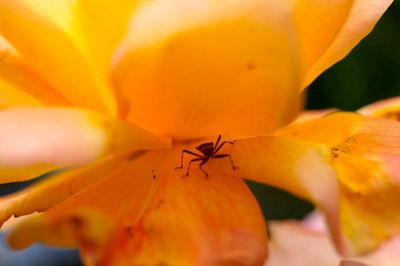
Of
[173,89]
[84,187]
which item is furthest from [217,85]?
[84,187]

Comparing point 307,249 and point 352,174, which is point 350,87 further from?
point 352,174

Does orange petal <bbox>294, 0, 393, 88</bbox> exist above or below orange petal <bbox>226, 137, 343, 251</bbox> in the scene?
above

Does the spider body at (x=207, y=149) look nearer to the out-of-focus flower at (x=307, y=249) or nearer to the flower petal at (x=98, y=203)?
the flower petal at (x=98, y=203)

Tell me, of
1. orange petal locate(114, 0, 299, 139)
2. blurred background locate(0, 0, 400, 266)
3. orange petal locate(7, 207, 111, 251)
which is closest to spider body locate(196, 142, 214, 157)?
orange petal locate(114, 0, 299, 139)

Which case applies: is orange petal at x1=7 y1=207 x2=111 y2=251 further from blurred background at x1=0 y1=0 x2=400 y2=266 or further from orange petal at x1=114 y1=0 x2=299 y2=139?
blurred background at x1=0 y1=0 x2=400 y2=266

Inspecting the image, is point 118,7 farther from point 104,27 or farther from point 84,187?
point 84,187

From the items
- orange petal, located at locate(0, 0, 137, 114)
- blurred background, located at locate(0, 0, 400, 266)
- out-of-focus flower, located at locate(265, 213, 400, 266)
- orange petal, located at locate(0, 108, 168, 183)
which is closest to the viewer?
orange petal, located at locate(0, 108, 168, 183)

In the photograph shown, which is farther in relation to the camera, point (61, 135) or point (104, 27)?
point (104, 27)
